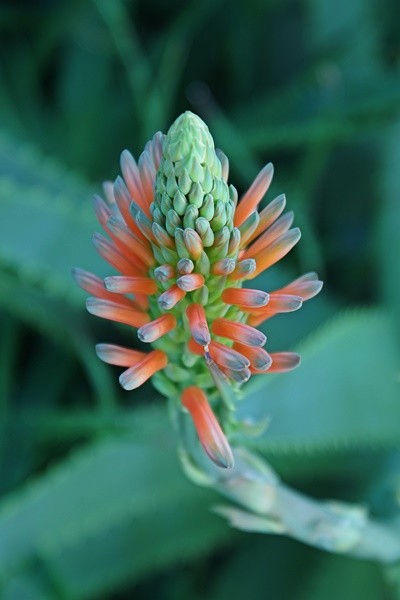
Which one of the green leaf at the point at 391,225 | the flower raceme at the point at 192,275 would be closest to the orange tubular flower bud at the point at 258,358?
the flower raceme at the point at 192,275

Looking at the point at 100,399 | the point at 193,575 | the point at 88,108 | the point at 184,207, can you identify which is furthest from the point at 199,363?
the point at 88,108

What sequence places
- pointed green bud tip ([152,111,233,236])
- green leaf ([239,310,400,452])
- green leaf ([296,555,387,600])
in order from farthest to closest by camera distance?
green leaf ([296,555,387,600])
green leaf ([239,310,400,452])
pointed green bud tip ([152,111,233,236])

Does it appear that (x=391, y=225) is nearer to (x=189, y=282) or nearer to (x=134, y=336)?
(x=134, y=336)

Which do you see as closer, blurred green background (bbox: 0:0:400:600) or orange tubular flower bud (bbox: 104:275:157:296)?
orange tubular flower bud (bbox: 104:275:157:296)

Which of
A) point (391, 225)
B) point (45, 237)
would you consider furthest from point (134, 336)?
point (391, 225)

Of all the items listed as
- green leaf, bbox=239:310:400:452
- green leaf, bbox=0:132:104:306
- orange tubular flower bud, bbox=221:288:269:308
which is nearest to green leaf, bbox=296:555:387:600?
green leaf, bbox=239:310:400:452

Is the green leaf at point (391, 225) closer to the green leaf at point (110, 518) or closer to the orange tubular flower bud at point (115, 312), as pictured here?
the green leaf at point (110, 518)

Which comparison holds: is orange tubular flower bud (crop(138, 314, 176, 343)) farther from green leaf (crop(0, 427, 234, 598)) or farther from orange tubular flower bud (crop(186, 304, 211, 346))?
green leaf (crop(0, 427, 234, 598))
